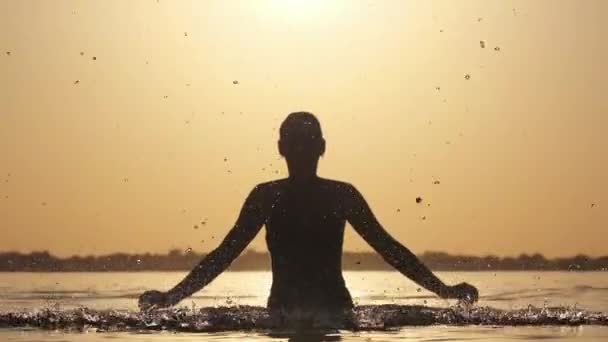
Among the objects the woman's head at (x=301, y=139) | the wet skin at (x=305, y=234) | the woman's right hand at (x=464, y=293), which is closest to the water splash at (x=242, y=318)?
the wet skin at (x=305, y=234)

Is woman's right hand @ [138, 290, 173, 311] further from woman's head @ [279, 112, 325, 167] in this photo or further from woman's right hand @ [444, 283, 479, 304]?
woman's right hand @ [444, 283, 479, 304]

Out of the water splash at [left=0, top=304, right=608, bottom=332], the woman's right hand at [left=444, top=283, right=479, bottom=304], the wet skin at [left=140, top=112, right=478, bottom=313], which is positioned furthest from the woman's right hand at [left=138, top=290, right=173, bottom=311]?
the woman's right hand at [left=444, top=283, right=479, bottom=304]

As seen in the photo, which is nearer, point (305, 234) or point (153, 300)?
point (153, 300)

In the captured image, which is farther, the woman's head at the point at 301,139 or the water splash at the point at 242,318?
the water splash at the point at 242,318

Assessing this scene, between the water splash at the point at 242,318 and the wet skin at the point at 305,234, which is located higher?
the wet skin at the point at 305,234

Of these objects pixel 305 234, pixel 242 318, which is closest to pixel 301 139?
pixel 305 234

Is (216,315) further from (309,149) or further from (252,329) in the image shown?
(309,149)

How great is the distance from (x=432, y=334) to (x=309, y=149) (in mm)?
2511

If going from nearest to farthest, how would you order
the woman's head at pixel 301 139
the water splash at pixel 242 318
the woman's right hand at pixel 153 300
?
the woman's right hand at pixel 153 300, the woman's head at pixel 301 139, the water splash at pixel 242 318

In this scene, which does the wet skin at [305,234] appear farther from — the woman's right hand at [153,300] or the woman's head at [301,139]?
the woman's right hand at [153,300]

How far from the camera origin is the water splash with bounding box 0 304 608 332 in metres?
17.7

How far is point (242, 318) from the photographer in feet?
58.0

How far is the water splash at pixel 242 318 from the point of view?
1767 cm

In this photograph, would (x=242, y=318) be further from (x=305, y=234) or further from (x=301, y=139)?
(x=301, y=139)
